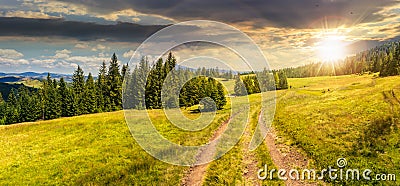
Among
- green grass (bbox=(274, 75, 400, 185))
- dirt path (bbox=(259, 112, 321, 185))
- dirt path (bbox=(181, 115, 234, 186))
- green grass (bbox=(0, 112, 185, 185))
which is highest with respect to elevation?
green grass (bbox=(274, 75, 400, 185))

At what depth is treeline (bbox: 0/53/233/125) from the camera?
63403 mm

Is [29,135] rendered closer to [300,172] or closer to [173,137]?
[173,137]

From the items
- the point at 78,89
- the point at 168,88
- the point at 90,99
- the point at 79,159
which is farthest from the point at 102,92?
the point at 79,159

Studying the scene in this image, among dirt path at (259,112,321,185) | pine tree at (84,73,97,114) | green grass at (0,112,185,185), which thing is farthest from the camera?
pine tree at (84,73,97,114)

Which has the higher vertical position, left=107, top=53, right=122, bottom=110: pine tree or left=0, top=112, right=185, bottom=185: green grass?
left=107, top=53, right=122, bottom=110: pine tree

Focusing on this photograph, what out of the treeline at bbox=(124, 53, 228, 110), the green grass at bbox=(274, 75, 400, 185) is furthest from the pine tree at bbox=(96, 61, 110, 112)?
the green grass at bbox=(274, 75, 400, 185)

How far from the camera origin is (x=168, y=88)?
65750 mm

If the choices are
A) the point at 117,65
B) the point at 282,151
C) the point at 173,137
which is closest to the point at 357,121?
the point at 282,151

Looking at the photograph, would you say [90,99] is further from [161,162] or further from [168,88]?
[161,162]

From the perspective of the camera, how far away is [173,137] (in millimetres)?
27984

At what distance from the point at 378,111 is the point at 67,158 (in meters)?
34.2

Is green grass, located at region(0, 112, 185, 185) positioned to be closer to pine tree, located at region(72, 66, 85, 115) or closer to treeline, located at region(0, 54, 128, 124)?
treeline, located at region(0, 54, 128, 124)

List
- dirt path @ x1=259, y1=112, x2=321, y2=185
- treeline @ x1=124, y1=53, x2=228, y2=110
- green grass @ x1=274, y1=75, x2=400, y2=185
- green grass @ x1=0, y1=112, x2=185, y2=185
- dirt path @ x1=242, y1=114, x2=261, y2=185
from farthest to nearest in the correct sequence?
1. treeline @ x1=124, y1=53, x2=228, y2=110
2. green grass @ x1=0, y1=112, x2=185, y2=185
3. dirt path @ x1=259, y1=112, x2=321, y2=185
4. green grass @ x1=274, y1=75, x2=400, y2=185
5. dirt path @ x1=242, y1=114, x2=261, y2=185

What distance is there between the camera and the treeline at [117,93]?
63403 mm
